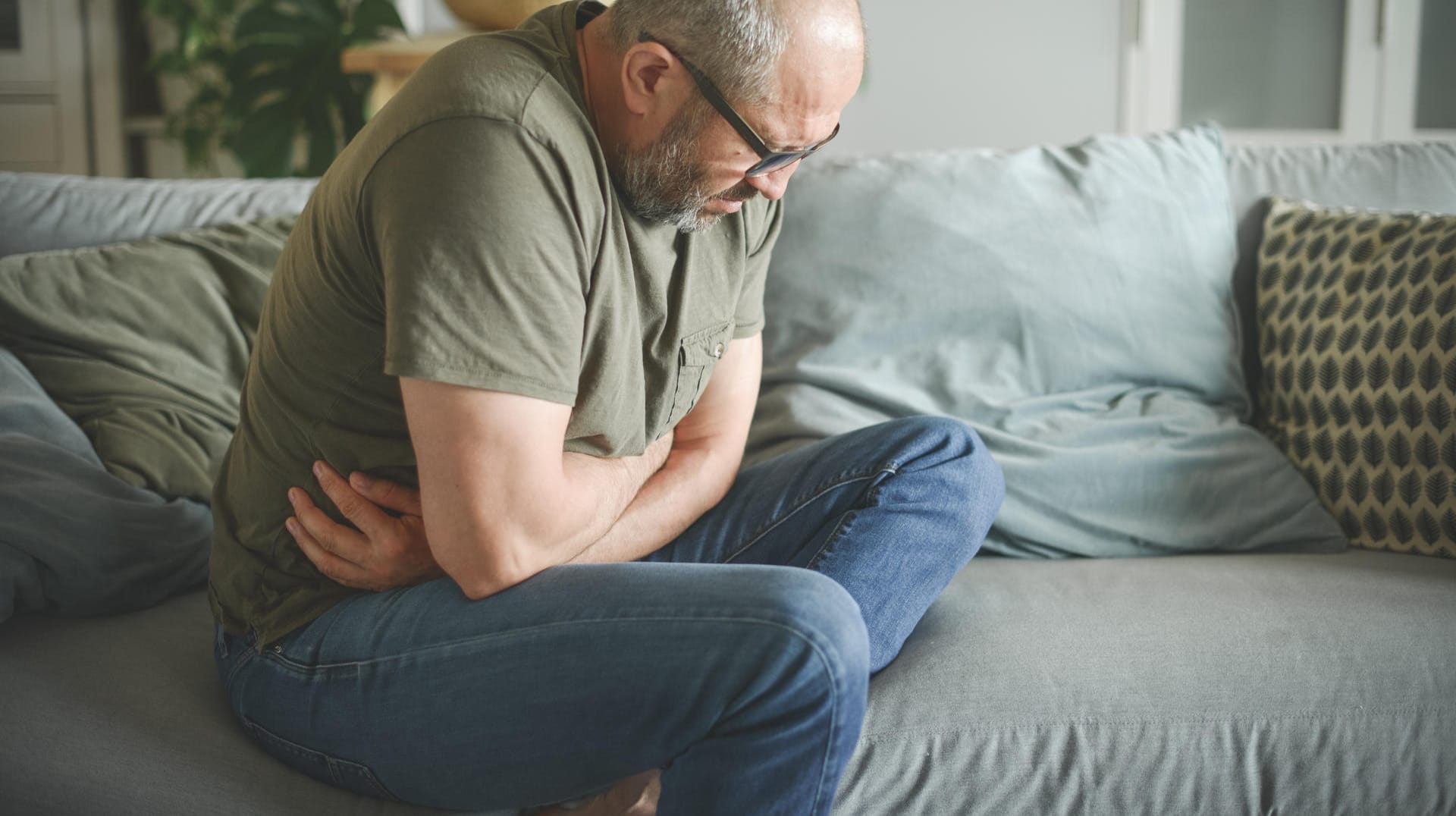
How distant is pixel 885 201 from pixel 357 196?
35.4 inches

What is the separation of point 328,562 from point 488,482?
20cm

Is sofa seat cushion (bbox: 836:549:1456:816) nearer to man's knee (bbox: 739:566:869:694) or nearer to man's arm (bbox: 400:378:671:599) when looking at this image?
man's knee (bbox: 739:566:869:694)

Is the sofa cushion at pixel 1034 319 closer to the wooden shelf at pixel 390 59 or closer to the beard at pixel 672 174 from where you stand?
the beard at pixel 672 174

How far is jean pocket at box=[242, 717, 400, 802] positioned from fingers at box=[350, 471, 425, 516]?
0.21m

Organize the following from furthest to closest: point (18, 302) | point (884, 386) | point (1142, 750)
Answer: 1. point (884, 386)
2. point (18, 302)
3. point (1142, 750)

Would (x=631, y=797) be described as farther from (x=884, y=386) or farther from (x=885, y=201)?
(x=885, y=201)

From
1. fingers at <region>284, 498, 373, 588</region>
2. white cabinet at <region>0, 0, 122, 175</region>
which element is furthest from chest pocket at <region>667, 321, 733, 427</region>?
white cabinet at <region>0, 0, 122, 175</region>

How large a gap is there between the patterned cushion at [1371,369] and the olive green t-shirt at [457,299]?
0.85 m

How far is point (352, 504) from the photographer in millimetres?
950

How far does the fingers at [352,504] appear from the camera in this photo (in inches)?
37.4

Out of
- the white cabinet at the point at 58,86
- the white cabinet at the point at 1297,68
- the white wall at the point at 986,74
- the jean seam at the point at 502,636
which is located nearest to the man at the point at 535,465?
the jean seam at the point at 502,636

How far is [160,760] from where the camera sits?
0.94m

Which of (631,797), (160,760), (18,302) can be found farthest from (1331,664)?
(18,302)

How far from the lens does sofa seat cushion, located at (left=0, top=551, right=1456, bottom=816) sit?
3.22 ft
